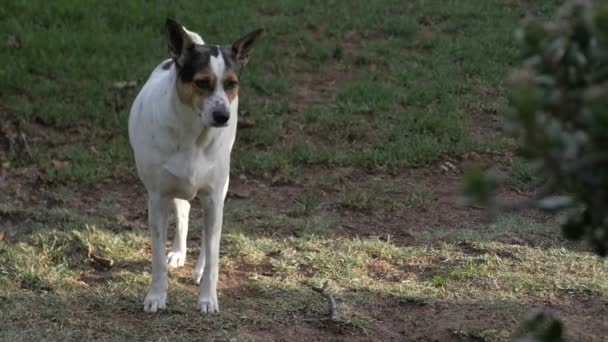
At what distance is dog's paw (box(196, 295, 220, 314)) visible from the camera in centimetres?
468

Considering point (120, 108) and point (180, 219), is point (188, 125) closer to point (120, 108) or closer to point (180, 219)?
point (180, 219)

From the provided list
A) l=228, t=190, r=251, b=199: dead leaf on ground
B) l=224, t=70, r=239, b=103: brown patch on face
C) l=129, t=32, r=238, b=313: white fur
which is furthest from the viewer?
l=228, t=190, r=251, b=199: dead leaf on ground

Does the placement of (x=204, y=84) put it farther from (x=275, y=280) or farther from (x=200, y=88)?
(x=275, y=280)

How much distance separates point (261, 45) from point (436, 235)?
420 centimetres

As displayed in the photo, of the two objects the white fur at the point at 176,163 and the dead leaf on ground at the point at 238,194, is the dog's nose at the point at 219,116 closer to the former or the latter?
the white fur at the point at 176,163

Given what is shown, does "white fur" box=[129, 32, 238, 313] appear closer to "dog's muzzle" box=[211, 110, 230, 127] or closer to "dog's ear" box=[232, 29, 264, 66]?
"dog's muzzle" box=[211, 110, 230, 127]

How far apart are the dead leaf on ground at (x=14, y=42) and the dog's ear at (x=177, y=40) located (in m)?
4.86

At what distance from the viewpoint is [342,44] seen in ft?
32.7

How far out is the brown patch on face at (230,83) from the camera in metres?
4.42

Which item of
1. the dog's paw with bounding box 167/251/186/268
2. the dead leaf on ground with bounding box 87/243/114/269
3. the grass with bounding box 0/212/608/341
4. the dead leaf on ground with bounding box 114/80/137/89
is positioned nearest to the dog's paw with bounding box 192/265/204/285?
the grass with bounding box 0/212/608/341

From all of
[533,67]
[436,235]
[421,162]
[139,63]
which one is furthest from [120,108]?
[533,67]

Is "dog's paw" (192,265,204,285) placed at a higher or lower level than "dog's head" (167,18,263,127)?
lower

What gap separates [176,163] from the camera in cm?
455

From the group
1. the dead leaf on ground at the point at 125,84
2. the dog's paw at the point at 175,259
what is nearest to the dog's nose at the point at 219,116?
the dog's paw at the point at 175,259
